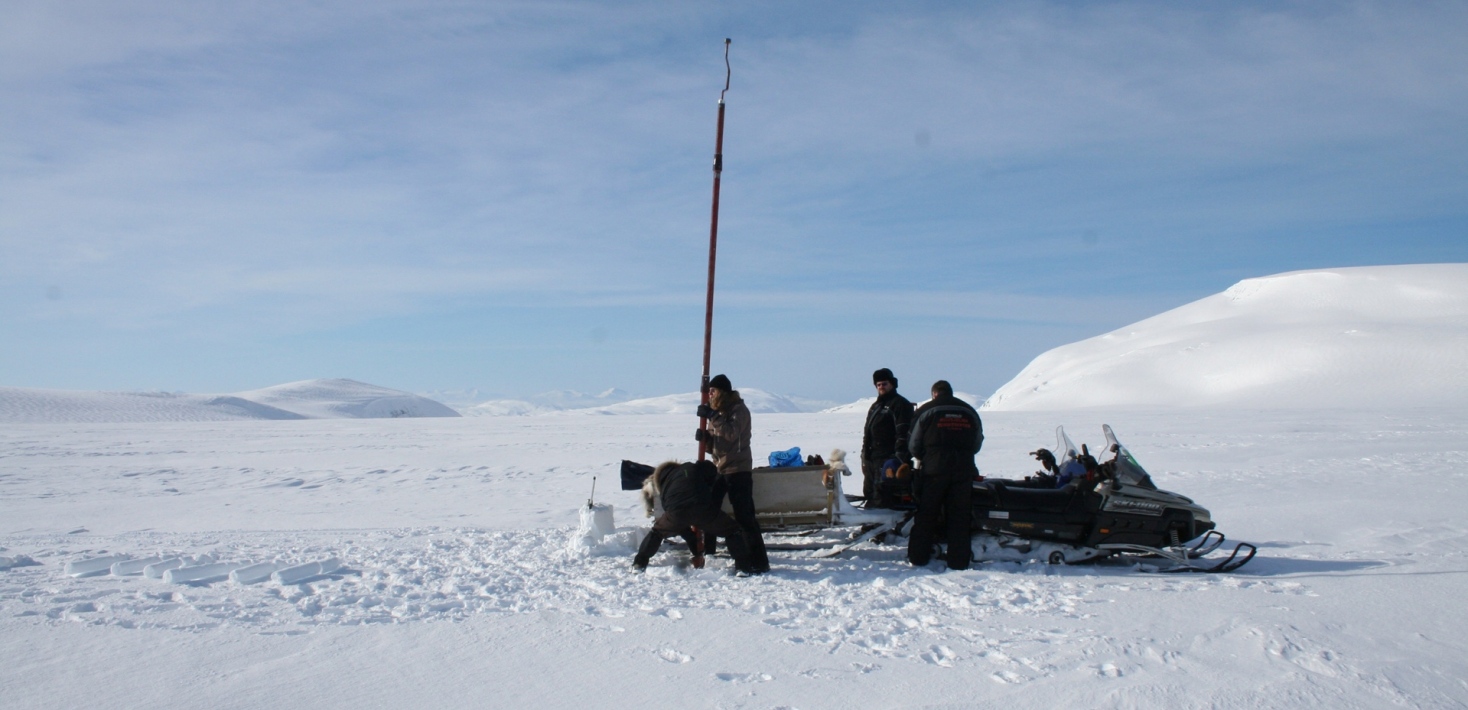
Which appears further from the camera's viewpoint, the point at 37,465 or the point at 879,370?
the point at 37,465

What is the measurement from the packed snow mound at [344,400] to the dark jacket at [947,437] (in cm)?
7149

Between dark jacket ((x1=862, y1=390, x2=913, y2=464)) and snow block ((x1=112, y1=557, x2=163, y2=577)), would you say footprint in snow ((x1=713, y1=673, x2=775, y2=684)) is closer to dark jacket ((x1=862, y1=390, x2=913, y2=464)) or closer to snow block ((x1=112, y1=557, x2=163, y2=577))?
dark jacket ((x1=862, y1=390, x2=913, y2=464))

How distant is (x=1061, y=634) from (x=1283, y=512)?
5.87 metres

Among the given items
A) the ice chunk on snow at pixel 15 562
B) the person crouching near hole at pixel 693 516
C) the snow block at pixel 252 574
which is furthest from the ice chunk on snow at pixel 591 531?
the ice chunk on snow at pixel 15 562

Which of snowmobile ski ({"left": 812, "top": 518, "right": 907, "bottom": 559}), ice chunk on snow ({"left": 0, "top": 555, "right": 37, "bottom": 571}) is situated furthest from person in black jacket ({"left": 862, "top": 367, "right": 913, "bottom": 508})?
ice chunk on snow ({"left": 0, "top": 555, "right": 37, "bottom": 571})

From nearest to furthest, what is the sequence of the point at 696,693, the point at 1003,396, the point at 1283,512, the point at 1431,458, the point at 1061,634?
the point at 696,693
the point at 1061,634
the point at 1283,512
the point at 1431,458
the point at 1003,396

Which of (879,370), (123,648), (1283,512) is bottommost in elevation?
(123,648)

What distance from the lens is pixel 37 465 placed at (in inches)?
688

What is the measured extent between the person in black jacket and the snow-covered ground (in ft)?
2.35

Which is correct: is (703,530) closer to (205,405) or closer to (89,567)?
(89,567)

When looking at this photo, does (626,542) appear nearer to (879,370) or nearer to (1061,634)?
(879,370)

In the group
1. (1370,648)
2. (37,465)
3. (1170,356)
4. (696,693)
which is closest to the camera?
(696,693)

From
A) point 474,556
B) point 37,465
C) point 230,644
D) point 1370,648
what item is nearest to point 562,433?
point 37,465

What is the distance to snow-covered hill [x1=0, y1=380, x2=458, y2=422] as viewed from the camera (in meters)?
44.3
